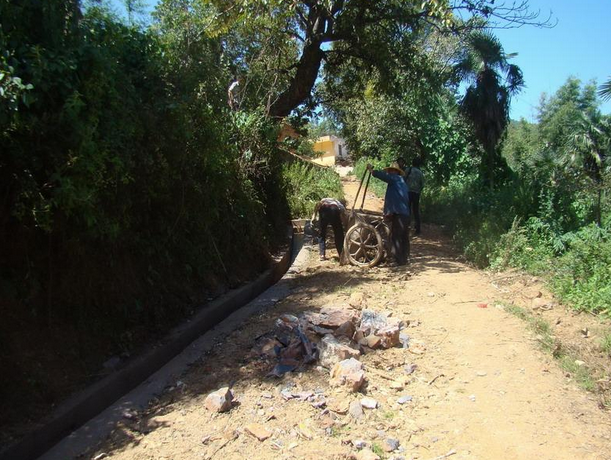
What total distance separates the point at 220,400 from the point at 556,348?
3.09 meters

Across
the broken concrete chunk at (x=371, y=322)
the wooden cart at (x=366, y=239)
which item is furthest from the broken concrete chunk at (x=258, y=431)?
the wooden cart at (x=366, y=239)

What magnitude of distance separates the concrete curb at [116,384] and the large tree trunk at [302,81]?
529 centimetres

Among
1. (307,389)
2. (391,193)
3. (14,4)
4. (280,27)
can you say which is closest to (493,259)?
(391,193)

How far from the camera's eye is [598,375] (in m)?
4.52

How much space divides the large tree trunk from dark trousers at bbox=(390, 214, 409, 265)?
12.9ft

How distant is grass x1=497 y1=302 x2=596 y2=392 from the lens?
14.7 feet

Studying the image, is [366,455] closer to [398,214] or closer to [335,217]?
[398,214]

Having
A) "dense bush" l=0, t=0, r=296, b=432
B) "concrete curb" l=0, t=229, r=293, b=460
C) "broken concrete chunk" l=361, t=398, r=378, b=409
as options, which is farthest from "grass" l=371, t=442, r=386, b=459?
"dense bush" l=0, t=0, r=296, b=432

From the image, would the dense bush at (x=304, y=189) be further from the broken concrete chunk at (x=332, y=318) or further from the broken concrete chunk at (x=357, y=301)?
the broken concrete chunk at (x=332, y=318)

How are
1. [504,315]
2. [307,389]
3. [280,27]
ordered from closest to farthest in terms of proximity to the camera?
[307,389], [504,315], [280,27]

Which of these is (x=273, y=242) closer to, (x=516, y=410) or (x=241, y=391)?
(x=241, y=391)

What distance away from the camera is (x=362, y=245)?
29.1 feet

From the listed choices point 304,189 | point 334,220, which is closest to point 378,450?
point 334,220

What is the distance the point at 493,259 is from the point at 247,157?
14.8ft
